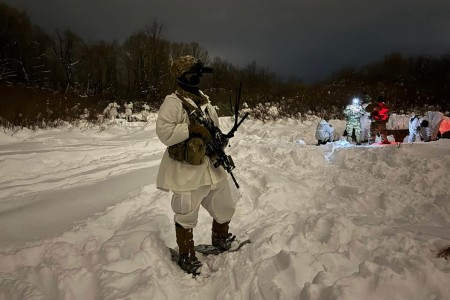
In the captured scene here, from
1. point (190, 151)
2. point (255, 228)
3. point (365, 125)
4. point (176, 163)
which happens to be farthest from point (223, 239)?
point (365, 125)

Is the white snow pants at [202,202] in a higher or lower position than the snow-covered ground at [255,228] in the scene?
higher

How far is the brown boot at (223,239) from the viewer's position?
3480 millimetres

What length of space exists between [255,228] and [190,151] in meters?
1.51

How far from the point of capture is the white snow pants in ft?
10.4

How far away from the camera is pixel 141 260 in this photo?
3.12m

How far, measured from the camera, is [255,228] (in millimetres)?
3986

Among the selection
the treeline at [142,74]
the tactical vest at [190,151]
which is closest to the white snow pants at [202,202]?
the tactical vest at [190,151]

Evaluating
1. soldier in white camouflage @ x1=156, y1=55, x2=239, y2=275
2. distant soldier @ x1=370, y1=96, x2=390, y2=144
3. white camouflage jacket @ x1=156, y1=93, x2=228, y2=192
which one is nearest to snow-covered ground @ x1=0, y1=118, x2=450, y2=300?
soldier in white camouflage @ x1=156, y1=55, x2=239, y2=275

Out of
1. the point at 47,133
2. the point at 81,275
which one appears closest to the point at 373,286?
the point at 81,275

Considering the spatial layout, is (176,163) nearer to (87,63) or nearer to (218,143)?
(218,143)

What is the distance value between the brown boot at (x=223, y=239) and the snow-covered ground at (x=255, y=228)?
0.45 ft

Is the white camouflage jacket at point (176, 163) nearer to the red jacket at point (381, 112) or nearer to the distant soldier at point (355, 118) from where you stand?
the red jacket at point (381, 112)

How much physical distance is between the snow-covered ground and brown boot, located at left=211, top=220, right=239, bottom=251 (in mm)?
138

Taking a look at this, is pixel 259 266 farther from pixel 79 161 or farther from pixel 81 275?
pixel 79 161
